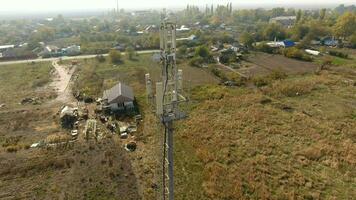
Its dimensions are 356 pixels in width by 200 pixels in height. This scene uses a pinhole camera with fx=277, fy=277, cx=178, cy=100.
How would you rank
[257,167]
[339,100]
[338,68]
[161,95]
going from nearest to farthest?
1. [161,95]
2. [257,167]
3. [339,100]
4. [338,68]

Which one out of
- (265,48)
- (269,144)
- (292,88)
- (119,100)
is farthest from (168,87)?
(265,48)

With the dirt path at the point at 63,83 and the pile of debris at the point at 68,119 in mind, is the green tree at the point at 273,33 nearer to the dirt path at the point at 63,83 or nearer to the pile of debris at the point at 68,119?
the dirt path at the point at 63,83

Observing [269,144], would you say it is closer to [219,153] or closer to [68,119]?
[219,153]

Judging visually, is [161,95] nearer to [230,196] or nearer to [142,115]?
[230,196]

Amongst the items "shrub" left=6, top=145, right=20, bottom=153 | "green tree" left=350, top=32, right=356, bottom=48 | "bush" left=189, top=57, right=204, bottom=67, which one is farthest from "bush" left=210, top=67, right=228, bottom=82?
"green tree" left=350, top=32, right=356, bottom=48

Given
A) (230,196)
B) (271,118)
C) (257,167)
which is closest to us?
(230,196)

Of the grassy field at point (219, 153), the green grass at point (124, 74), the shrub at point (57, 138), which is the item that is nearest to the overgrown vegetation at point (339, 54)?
the grassy field at point (219, 153)

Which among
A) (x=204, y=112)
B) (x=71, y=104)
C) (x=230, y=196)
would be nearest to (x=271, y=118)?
(x=204, y=112)
